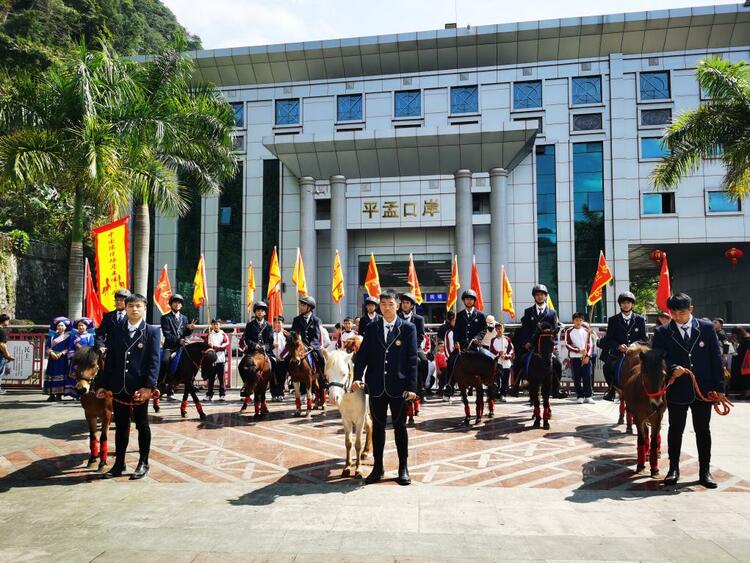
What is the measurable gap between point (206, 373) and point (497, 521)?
9140 millimetres

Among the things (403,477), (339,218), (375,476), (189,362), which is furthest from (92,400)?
(339,218)

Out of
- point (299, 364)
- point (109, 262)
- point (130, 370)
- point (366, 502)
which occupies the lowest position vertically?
point (366, 502)

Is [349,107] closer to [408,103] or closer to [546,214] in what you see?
[408,103]

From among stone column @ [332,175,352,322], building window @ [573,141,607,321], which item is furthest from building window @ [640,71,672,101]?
stone column @ [332,175,352,322]

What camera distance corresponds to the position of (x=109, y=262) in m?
11.1

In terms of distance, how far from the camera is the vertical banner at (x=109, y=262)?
36.3 ft

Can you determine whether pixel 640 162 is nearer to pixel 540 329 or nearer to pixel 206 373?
pixel 540 329

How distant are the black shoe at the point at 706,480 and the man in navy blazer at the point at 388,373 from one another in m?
3.35

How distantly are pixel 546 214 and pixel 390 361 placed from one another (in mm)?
24784

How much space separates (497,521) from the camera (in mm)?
5059

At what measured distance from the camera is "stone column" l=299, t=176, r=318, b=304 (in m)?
29.9

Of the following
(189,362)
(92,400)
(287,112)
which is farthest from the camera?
(287,112)

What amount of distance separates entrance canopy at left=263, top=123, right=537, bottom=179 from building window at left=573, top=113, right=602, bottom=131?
2.86 metres

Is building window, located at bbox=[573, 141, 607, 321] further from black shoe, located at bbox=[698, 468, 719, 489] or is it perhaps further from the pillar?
black shoe, located at bbox=[698, 468, 719, 489]
